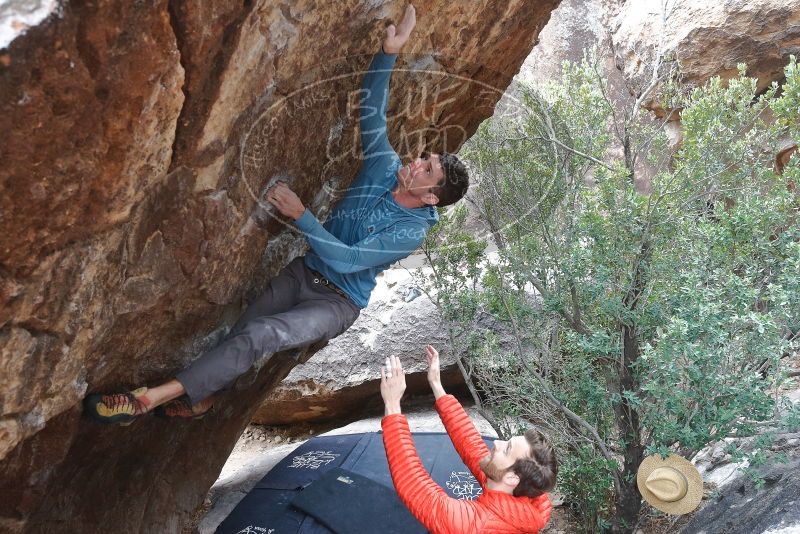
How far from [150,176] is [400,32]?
1704 millimetres

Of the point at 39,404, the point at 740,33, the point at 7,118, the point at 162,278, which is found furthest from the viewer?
the point at 740,33

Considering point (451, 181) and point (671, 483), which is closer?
point (451, 181)

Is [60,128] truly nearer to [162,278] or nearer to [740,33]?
[162,278]

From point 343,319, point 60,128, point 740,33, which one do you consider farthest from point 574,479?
point 740,33

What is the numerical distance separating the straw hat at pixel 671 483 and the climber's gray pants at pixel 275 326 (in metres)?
2.12

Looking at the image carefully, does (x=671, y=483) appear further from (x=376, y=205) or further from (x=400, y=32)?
(x=400, y=32)

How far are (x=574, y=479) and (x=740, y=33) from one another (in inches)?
337

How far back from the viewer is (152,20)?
→ 2264 mm

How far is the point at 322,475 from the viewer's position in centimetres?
599

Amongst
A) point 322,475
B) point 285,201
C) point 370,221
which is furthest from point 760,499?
point 285,201

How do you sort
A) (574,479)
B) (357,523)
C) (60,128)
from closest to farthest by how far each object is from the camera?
(60,128), (357,523), (574,479)

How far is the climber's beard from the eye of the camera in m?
3.50

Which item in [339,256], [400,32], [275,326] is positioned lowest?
[275,326]

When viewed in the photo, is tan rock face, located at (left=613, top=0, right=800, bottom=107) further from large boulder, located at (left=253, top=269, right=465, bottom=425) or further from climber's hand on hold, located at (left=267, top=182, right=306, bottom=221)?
climber's hand on hold, located at (left=267, top=182, right=306, bottom=221)
